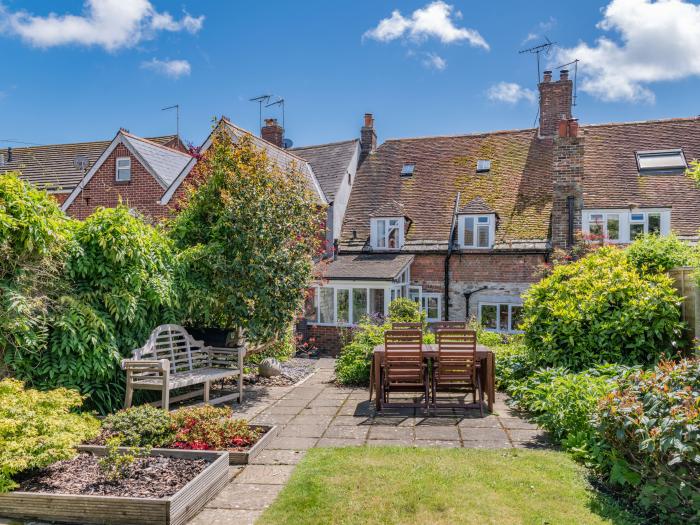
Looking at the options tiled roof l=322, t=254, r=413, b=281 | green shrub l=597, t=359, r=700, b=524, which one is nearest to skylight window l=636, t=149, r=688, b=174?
tiled roof l=322, t=254, r=413, b=281

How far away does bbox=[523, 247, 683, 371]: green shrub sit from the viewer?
7938 mm

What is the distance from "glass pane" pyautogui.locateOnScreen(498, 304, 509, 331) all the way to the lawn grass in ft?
39.1

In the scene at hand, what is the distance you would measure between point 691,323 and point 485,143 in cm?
1556

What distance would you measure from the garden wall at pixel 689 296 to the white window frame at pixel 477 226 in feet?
31.0

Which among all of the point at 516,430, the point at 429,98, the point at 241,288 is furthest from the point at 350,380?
the point at 429,98

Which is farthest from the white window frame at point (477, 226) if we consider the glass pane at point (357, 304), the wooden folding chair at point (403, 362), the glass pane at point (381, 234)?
the wooden folding chair at point (403, 362)

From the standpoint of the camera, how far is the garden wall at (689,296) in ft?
25.1

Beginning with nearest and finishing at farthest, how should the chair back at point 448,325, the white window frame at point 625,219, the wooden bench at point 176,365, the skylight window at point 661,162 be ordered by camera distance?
1. the wooden bench at point 176,365
2. the chair back at point 448,325
3. the white window frame at point 625,219
4. the skylight window at point 661,162

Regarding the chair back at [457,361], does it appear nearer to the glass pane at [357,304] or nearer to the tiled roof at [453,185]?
the glass pane at [357,304]

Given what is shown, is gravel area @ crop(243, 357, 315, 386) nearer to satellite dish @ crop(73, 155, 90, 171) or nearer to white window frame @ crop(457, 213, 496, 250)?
white window frame @ crop(457, 213, 496, 250)

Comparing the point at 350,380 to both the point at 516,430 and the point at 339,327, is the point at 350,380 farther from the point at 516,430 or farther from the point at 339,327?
the point at 339,327

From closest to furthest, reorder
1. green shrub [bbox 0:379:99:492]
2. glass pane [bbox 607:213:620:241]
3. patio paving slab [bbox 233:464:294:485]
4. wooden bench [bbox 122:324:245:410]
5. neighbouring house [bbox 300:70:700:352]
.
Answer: green shrub [bbox 0:379:99:492] → patio paving slab [bbox 233:464:294:485] → wooden bench [bbox 122:324:245:410] → neighbouring house [bbox 300:70:700:352] → glass pane [bbox 607:213:620:241]

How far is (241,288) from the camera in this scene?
9406mm

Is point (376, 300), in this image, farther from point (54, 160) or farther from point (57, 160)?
point (54, 160)
